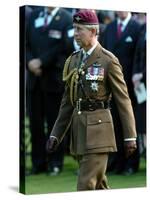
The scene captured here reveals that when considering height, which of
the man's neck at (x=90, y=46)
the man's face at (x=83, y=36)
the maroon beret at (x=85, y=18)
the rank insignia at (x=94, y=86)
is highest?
the maroon beret at (x=85, y=18)

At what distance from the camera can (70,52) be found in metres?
9.32

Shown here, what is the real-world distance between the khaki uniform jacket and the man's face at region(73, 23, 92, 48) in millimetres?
114

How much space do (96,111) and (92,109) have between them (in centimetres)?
4

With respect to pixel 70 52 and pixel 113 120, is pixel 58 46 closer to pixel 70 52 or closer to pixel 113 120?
pixel 70 52

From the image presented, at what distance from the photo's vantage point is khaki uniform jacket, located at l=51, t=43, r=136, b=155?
27.8 ft

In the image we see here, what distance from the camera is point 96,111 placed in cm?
848

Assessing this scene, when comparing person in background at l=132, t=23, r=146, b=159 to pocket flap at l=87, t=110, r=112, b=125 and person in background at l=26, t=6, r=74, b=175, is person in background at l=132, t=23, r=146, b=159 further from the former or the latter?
pocket flap at l=87, t=110, r=112, b=125

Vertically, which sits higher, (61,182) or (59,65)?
(59,65)

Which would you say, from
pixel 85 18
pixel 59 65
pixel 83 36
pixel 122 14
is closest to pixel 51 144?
pixel 59 65

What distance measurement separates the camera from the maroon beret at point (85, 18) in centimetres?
874

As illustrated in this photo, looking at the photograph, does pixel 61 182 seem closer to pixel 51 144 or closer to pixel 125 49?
pixel 51 144

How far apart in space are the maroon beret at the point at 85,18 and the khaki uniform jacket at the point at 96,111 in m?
0.26

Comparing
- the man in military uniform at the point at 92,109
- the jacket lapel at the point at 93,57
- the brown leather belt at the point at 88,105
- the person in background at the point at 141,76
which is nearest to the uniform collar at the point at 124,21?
the person in background at the point at 141,76

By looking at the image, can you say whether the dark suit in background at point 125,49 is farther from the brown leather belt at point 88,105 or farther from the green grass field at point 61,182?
the brown leather belt at point 88,105
